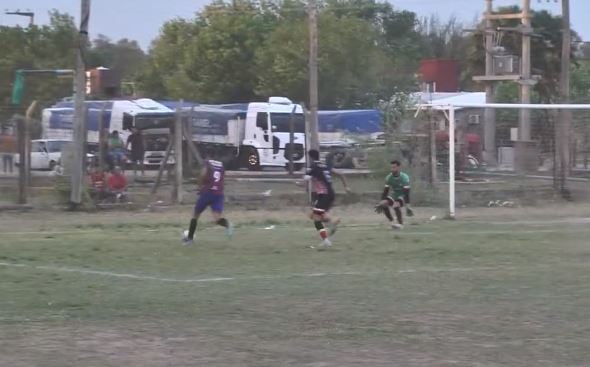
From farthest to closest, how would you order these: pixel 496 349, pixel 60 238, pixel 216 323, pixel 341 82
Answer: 1. pixel 341 82
2. pixel 60 238
3. pixel 216 323
4. pixel 496 349

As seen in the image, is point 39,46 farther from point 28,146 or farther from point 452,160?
point 452,160

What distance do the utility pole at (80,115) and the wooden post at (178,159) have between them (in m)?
2.16

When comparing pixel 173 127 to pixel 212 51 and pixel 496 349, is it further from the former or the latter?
pixel 212 51

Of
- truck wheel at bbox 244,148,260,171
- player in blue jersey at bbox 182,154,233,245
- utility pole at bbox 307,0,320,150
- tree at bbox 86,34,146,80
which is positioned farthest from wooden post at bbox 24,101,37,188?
tree at bbox 86,34,146,80

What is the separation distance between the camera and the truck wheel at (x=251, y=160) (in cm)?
3300

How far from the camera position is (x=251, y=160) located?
33.3 meters

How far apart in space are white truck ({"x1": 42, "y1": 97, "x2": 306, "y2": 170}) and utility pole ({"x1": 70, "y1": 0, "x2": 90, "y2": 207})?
185 inches

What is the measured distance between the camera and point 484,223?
19891mm

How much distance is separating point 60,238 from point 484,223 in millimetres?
8334

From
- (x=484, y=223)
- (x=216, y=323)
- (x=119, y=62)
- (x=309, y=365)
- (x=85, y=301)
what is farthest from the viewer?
(x=119, y=62)

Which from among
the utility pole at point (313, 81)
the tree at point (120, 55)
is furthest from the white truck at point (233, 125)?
the tree at point (120, 55)

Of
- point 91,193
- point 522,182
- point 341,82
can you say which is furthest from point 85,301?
point 341,82

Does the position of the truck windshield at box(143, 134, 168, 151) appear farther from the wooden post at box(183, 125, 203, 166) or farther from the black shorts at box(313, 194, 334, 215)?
the black shorts at box(313, 194, 334, 215)

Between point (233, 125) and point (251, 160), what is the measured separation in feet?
4.71
